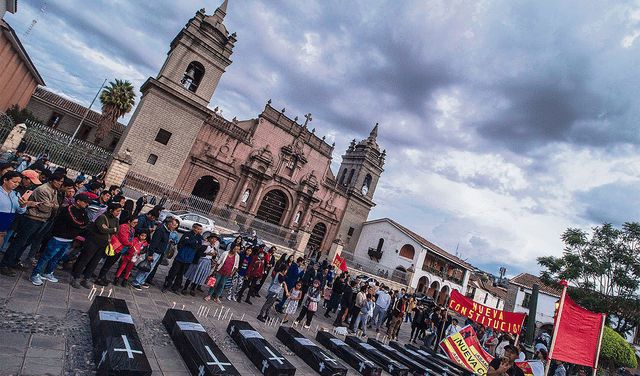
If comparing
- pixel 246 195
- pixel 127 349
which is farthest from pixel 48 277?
pixel 246 195

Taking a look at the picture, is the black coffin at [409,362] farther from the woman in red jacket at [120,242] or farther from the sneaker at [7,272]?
the sneaker at [7,272]

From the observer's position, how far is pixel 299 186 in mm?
29953

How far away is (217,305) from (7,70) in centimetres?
2571

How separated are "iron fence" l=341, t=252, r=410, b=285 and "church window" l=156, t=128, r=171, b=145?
58.3ft

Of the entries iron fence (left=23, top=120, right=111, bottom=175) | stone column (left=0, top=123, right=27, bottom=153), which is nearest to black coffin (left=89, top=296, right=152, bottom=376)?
iron fence (left=23, top=120, right=111, bottom=175)

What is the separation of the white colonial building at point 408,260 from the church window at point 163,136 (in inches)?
732

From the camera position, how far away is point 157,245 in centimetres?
699

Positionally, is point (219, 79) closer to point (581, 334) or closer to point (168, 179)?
point (168, 179)

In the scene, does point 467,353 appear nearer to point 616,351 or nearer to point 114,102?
point 616,351

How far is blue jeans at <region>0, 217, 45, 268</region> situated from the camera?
5.30 meters

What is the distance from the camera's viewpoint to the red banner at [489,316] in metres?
8.98

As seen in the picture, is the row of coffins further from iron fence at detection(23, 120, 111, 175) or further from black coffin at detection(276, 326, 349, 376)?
iron fence at detection(23, 120, 111, 175)

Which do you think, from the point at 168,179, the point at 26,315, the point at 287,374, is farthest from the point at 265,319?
the point at 168,179

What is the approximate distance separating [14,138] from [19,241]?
15539mm
